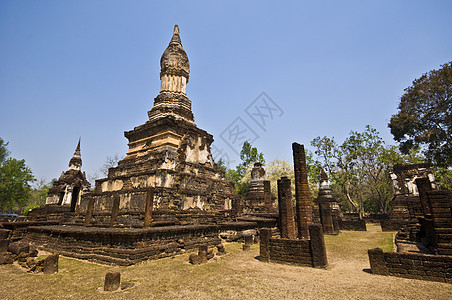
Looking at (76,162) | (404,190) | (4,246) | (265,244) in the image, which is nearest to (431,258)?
(265,244)

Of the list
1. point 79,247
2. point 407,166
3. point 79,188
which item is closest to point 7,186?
point 79,188

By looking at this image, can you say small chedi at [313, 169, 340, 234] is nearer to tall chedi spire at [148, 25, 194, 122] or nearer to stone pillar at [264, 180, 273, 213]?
stone pillar at [264, 180, 273, 213]

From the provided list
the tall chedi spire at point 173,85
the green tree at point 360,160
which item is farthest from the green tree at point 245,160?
the tall chedi spire at point 173,85

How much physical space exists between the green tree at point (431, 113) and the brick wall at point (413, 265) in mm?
16325

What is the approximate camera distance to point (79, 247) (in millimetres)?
7578

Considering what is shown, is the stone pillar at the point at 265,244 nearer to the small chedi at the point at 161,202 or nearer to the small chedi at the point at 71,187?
the small chedi at the point at 161,202

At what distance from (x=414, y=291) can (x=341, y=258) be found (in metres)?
3.34

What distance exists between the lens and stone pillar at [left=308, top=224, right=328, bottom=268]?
5.98 metres

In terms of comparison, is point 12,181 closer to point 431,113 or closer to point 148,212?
point 148,212

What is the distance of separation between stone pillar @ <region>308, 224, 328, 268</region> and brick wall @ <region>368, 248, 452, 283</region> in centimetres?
105

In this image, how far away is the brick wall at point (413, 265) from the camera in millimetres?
4750

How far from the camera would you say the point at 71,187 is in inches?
845

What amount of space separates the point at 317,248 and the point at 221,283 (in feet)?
8.90

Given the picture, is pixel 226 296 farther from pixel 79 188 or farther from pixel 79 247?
pixel 79 188
